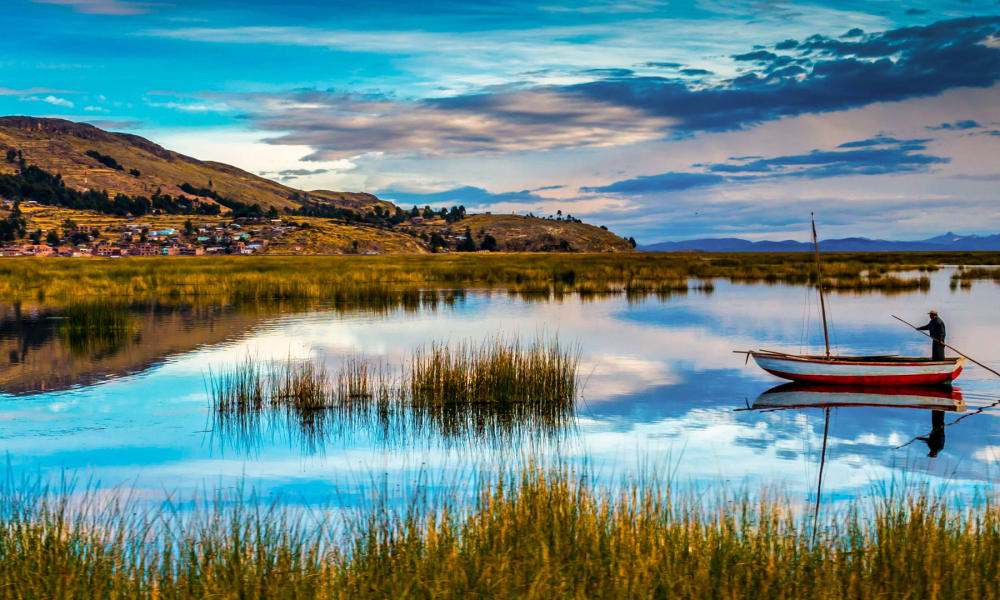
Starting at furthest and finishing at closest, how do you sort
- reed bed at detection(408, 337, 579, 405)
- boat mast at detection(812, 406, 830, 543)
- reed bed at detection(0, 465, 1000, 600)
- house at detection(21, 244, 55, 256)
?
house at detection(21, 244, 55, 256) → reed bed at detection(408, 337, 579, 405) → boat mast at detection(812, 406, 830, 543) → reed bed at detection(0, 465, 1000, 600)

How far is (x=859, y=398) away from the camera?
1998 cm

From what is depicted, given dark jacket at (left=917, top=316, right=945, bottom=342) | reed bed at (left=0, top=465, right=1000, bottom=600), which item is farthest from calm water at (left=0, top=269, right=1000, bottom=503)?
reed bed at (left=0, top=465, right=1000, bottom=600)

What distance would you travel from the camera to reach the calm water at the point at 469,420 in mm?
13312

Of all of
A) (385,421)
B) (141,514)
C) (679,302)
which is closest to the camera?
(141,514)

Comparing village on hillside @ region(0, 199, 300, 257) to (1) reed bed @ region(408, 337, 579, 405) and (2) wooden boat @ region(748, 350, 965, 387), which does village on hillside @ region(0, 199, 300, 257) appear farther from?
(2) wooden boat @ region(748, 350, 965, 387)

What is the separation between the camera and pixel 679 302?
162ft

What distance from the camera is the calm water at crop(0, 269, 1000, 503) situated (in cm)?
1331

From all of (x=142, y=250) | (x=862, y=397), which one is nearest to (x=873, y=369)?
(x=862, y=397)

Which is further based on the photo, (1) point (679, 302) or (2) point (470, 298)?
(2) point (470, 298)

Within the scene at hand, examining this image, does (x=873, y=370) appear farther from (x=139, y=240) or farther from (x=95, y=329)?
(x=139, y=240)

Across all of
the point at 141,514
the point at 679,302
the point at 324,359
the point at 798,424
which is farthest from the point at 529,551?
the point at 679,302

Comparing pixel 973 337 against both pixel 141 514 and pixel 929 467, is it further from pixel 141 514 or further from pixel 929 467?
pixel 141 514

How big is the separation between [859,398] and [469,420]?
10182 mm

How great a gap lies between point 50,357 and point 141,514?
751 inches
